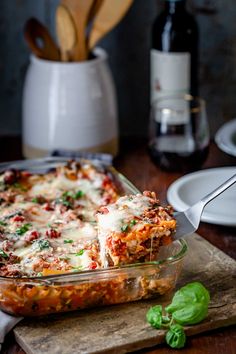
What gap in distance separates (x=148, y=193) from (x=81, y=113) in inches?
32.0

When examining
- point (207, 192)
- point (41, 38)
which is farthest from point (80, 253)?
point (41, 38)

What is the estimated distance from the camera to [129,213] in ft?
5.57

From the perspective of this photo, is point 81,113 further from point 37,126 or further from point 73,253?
point 73,253

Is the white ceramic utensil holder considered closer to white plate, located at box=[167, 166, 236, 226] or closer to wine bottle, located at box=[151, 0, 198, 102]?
wine bottle, located at box=[151, 0, 198, 102]

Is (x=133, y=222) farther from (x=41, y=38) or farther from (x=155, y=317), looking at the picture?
(x=41, y=38)

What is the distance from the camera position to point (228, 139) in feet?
8.55

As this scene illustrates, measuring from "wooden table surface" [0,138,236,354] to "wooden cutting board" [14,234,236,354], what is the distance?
2 centimetres

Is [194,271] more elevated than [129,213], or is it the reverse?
[129,213]

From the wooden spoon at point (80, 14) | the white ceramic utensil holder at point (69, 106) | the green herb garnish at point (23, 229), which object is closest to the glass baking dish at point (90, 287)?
the green herb garnish at point (23, 229)

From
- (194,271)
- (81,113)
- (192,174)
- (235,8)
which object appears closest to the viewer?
(194,271)

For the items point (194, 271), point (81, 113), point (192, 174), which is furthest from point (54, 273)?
point (81, 113)

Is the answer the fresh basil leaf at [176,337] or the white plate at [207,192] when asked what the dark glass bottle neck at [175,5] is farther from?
the fresh basil leaf at [176,337]

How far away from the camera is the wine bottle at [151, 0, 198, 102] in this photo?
2551 mm

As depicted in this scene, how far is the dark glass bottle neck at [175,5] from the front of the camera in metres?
2.54
